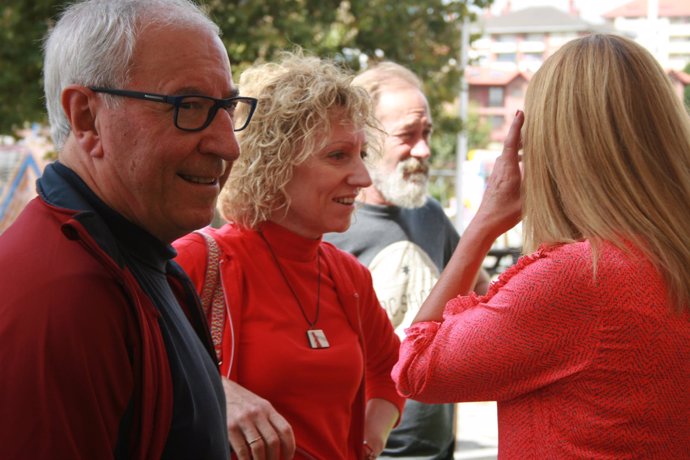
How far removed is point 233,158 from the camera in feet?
5.24

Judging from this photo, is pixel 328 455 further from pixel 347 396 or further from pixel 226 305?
pixel 226 305

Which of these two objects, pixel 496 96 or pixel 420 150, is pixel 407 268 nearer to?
pixel 420 150

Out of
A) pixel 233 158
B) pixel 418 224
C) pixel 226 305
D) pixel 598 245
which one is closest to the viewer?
pixel 233 158

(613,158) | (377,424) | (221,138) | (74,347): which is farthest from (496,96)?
(74,347)

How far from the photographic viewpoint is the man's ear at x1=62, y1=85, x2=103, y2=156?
1.43m

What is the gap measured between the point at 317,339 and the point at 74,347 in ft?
3.80

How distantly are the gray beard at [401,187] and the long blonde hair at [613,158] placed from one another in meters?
1.58

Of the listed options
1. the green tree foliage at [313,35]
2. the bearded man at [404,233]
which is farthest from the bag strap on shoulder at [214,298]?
the green tree foliage at [313,35]

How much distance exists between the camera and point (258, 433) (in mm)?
1929

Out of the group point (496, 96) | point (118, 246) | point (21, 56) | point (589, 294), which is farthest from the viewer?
point (496, 96)

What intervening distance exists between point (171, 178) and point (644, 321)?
960 mm

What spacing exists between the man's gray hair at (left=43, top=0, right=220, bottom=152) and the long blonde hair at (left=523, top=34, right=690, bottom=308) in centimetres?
79

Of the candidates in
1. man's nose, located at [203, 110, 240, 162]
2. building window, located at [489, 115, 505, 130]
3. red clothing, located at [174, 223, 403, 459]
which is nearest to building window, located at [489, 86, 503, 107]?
building window, located at [489, 115, 505, 130]

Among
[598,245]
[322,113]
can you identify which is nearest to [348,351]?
[322,113]
